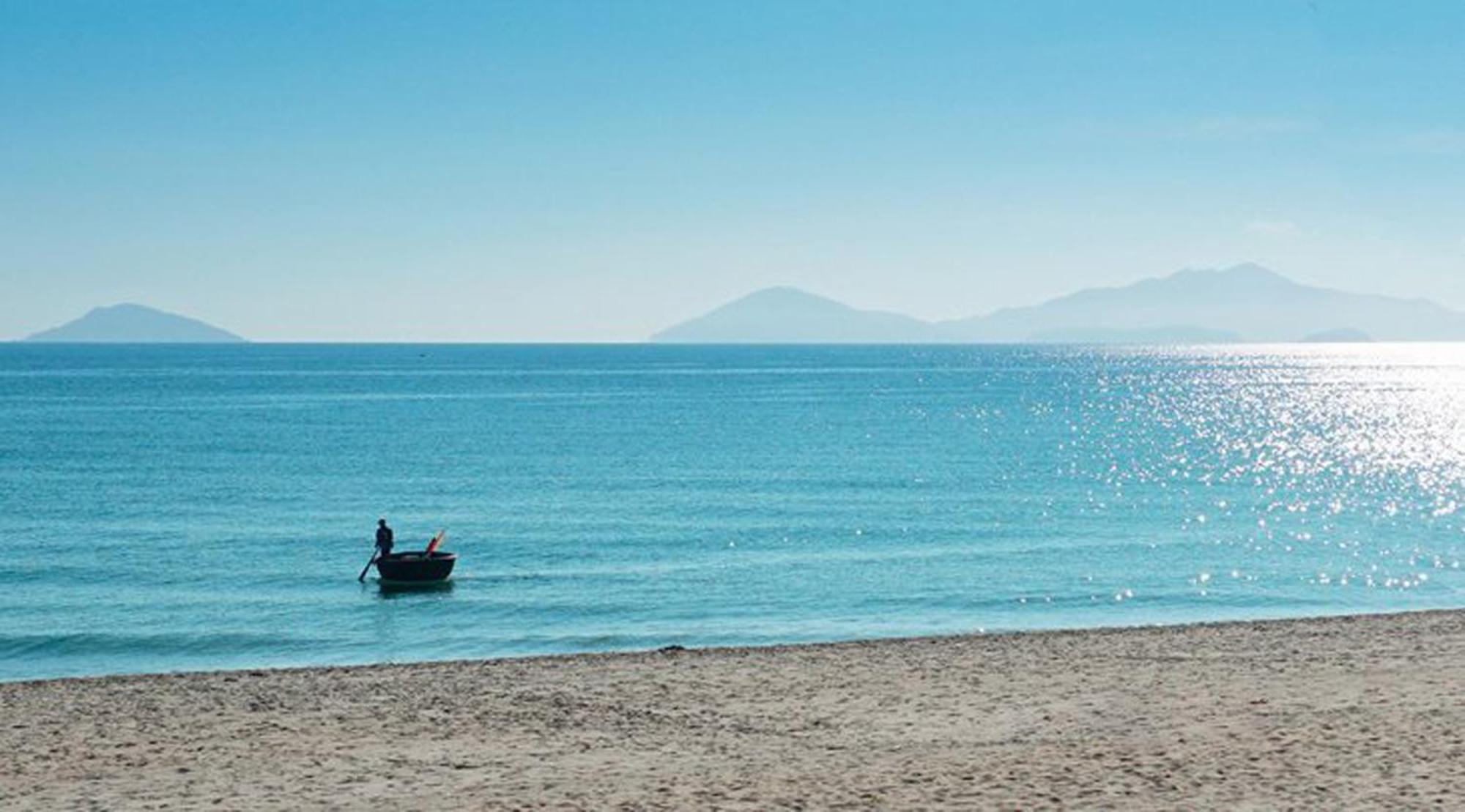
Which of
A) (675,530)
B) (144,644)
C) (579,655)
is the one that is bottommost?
(144,644)

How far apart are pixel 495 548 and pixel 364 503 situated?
13853mm

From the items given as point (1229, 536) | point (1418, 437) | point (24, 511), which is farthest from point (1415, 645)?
point (1418, 437)

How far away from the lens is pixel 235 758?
1744cm

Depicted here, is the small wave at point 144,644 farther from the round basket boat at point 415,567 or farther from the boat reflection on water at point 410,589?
the round basket boat at point 415,567

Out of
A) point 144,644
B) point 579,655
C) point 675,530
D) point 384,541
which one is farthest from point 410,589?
point 579,655

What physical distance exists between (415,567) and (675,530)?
1176cm

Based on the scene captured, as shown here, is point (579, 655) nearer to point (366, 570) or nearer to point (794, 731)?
point (794, 731)

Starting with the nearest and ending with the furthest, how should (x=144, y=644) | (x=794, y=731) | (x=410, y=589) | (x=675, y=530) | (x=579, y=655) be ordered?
(x=794, y=731)
(x=579, y=655)
(x=144, y=644)
(x=410, y=589)
(x=675, y=530)

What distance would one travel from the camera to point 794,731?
1862 centimetres

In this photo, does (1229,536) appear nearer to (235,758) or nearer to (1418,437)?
(235,758)

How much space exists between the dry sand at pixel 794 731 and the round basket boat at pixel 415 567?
13213 mm

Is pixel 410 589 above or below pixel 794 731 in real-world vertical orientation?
below

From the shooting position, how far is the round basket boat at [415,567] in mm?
37250

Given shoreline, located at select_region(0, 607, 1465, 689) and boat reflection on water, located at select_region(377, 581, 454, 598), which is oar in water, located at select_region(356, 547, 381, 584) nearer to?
boat reflection on water, located at select_region(377, 581, 454, 598)
